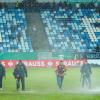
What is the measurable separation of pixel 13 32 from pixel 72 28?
26.8ft

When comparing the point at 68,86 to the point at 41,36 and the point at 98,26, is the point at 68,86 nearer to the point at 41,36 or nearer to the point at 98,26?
the point at 41,36

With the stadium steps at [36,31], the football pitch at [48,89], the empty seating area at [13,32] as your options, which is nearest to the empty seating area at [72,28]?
the stadium steps at [36,31]

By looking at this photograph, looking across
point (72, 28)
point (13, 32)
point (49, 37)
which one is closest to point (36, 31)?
point (49, 37)

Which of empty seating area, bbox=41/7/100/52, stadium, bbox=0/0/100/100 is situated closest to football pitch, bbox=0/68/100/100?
stadium, bbox=0/0/100/100

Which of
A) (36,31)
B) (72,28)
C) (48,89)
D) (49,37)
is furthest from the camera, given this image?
(72,28)

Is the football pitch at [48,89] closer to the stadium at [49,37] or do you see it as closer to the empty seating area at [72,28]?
the stadium at [49,37]

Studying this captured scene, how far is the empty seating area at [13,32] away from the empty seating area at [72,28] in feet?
9.79

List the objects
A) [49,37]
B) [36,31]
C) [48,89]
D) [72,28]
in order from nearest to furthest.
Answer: [48,89] → [49,37] → [36,31] → [72,28]

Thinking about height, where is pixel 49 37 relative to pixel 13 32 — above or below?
below

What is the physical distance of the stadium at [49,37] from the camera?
5456 centimetres

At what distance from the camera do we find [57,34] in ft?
223

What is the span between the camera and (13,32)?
219ft

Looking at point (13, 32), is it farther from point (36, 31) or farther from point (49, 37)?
point (49, 37)

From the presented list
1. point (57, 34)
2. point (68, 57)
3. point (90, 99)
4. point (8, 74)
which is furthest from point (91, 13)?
point (90, 99)
